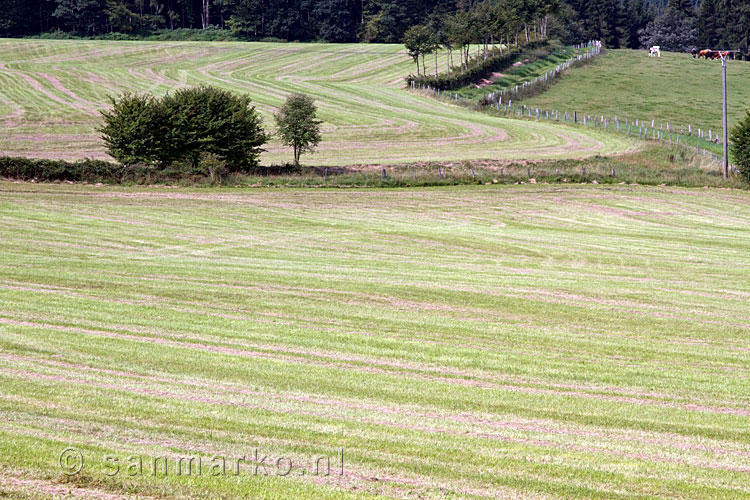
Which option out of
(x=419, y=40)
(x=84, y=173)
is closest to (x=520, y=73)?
(x=419, y=40)

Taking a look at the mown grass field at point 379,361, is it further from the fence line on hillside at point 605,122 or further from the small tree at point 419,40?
the small tree at point 419,40

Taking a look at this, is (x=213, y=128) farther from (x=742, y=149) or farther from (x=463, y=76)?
(x=463, y=76)

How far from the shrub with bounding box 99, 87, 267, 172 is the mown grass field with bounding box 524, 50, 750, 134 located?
59660mm

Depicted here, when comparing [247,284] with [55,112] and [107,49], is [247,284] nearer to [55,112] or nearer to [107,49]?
[55,112]

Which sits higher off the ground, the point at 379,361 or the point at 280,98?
the point at 280,98

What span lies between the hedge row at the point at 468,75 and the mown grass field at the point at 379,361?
261ft

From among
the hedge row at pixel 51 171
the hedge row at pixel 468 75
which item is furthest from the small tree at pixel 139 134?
the hedge row at pixel 468 75

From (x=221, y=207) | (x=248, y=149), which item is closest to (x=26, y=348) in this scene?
(x=221, y=207)

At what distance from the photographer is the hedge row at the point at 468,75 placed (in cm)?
11262

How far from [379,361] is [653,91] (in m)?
120

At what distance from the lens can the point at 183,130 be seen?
5666 cm

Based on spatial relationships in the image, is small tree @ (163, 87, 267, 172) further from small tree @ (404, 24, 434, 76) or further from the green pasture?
small tree @ (404, 24, 434, 76)

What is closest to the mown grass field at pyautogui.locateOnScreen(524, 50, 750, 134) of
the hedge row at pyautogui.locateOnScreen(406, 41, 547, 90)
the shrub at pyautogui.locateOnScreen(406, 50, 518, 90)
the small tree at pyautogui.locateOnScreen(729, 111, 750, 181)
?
the hedge row at pyautogui.locateOnScreen(406, 41, 547, 90)

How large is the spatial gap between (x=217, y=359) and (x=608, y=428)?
7.26 m
